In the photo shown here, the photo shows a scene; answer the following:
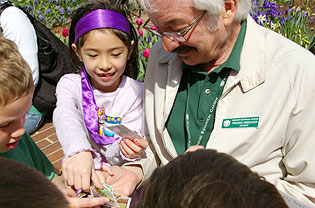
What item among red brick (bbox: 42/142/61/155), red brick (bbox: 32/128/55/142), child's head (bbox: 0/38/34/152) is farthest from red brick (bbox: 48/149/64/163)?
child's head (bbox: 0/38/34/152)

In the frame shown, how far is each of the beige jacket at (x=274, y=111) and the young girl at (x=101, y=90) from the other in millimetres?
535

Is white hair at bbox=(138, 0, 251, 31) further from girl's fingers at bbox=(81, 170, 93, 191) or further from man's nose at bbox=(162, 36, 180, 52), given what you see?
girl's fingers at bbox=(81, 170, 93, 191)

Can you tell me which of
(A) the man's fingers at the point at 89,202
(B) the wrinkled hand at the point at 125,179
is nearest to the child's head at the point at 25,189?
(A) the man's fingers at the point at 89,202

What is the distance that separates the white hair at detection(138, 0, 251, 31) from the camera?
152 centimetres

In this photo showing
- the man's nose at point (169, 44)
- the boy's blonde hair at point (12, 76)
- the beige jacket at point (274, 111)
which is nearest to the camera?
the boy's blonde hair at point (12, 76)

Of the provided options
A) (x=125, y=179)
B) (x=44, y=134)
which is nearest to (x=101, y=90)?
(x=125, y=179)

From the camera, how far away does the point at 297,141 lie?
1.56 m

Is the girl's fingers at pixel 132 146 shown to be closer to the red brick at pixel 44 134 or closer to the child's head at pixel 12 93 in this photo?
the child's head at pixel 12 93

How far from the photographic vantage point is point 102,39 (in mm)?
2020

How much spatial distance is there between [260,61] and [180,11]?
Answer: 457 mm

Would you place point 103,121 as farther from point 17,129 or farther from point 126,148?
point 17,129

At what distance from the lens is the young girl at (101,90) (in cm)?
195

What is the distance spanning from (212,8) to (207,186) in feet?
3.34

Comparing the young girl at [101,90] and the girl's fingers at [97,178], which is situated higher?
the young girl at [101,90]
